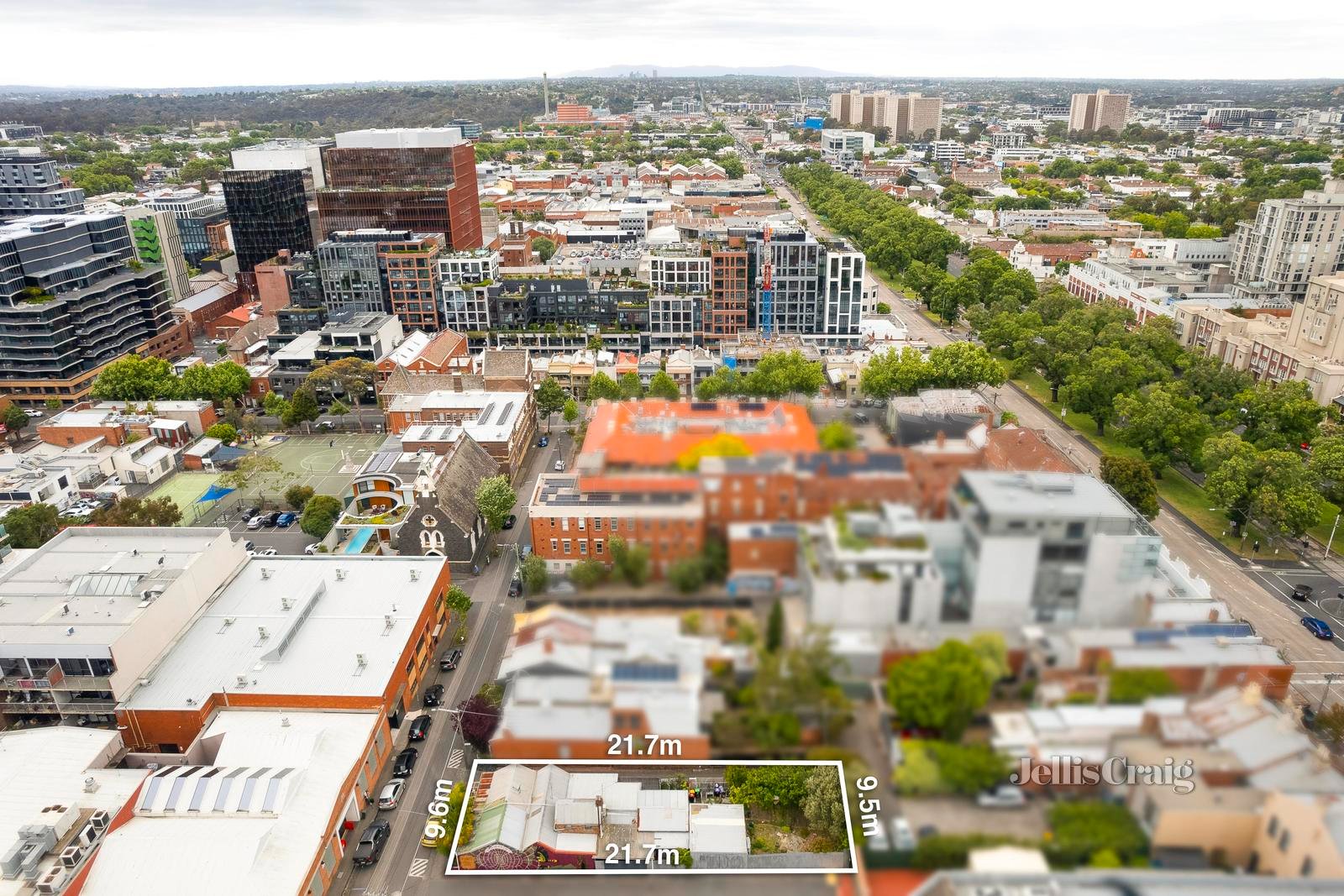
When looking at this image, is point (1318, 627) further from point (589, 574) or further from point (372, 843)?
point (372, 843)

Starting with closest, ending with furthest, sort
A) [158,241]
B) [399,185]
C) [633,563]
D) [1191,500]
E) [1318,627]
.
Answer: [633,563] → [1318,627] → [1191,500] → [158,241] → [399,185]

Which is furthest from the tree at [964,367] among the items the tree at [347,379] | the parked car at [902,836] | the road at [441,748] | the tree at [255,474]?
the tree at [255,474]

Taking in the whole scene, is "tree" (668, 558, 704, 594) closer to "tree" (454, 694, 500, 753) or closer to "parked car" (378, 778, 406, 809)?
"tree" (454, 694, 500, 753)

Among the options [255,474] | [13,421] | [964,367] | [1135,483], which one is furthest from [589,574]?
[13,421]

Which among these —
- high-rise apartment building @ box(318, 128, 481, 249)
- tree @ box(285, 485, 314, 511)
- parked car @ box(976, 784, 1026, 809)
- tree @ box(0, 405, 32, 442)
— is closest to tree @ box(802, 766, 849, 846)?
parked car @ box(976, 784, 1026, 809)

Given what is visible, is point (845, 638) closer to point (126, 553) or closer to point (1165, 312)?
point (126, 553)

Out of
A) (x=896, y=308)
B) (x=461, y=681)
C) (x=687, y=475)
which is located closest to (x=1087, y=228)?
(x=896, y=308)
